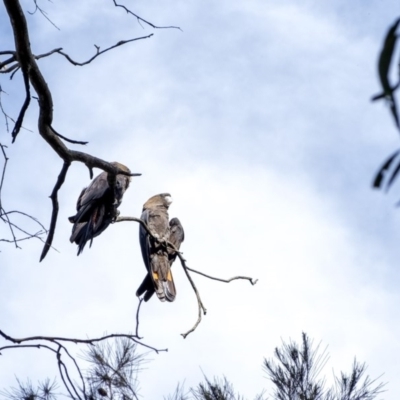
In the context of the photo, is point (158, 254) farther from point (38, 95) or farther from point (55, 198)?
point (38, 95)

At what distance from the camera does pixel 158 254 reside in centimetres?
474

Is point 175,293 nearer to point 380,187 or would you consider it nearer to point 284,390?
point 284,390

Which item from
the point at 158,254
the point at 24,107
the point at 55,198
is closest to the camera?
the point at 24,107

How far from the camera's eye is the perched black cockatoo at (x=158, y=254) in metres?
4.46

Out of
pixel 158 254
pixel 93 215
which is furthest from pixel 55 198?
pixel 158 254

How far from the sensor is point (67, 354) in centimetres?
212

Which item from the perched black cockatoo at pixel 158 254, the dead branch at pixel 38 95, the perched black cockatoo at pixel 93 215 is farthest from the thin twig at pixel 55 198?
the perched black cockatoo at pixel 158 254

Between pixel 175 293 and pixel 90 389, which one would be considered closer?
pixel 90 389

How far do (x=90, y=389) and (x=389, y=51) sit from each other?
9.47ft

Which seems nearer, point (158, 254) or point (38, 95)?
point (38, 95)

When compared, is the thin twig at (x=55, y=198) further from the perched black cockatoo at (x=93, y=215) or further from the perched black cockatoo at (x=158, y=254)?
the perched black cockatoo at (x=158, y=254)

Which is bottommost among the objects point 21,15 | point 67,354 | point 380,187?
point 380,187

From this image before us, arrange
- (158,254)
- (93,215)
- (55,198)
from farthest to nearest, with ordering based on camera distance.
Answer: (158,254), (93,215), (55,198)

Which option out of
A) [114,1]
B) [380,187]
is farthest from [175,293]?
[380,187]
